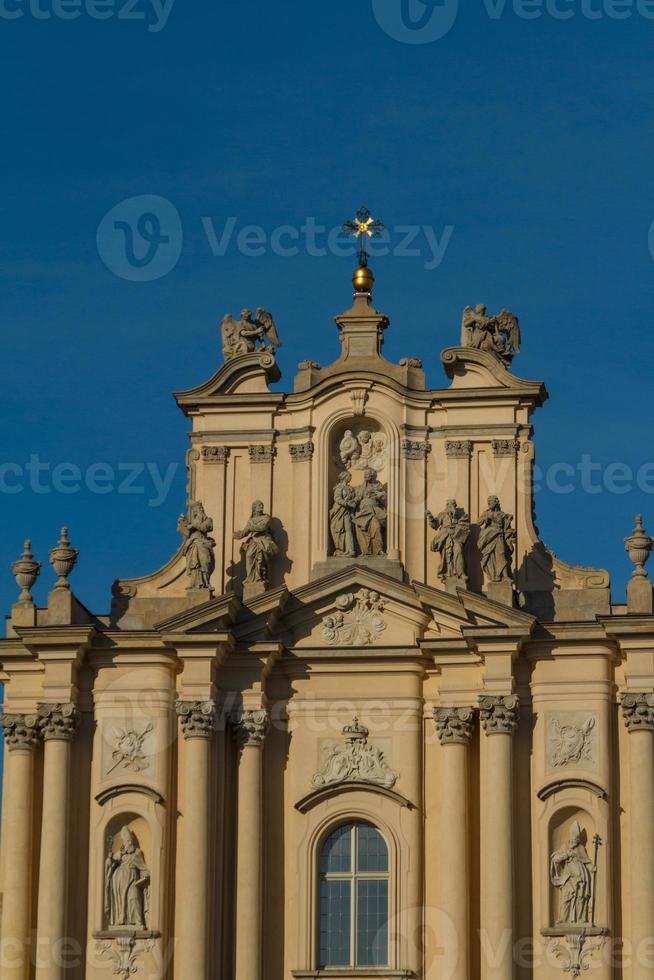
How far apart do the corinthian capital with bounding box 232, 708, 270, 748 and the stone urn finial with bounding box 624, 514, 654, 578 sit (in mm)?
4687

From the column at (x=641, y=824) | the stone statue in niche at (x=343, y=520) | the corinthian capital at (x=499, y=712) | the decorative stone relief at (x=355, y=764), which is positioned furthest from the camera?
the stone statue in niche at (x=343, y=520)

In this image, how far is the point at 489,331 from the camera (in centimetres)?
3566

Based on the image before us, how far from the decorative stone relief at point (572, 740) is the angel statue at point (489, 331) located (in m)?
4.68

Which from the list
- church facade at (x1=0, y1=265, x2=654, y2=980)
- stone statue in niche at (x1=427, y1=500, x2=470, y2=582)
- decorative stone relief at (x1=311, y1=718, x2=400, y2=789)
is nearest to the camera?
church facade at (x1=0, y1=265, x2=654, y2=980)

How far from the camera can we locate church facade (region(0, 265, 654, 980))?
33.1m

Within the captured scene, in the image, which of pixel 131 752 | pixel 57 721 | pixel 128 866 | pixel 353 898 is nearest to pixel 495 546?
pixel 353 898

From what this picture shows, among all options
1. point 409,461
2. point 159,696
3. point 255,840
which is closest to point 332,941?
point 255,840

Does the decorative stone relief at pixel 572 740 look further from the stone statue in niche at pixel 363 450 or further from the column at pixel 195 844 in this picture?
the stone statue in niche at pixel 363 450

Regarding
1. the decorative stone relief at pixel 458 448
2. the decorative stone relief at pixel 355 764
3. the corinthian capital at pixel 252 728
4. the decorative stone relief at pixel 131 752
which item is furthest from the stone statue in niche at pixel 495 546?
the decorative stone relief at pixel 131 752

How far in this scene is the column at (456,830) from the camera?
3288 cm

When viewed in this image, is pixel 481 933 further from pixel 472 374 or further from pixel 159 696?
pixel 472 374

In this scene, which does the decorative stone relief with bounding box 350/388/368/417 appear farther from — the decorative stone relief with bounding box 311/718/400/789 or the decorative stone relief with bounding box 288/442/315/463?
the decorative stone relief with bounding box 311/718/400/789

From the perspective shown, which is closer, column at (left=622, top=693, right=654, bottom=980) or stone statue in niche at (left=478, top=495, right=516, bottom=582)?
column at (left=622, top=693, right=654, bottom=980)

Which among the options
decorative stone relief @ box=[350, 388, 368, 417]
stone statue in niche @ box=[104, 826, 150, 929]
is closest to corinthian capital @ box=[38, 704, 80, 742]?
stone statue in niche @ box=[104, 826, 150, 929]
